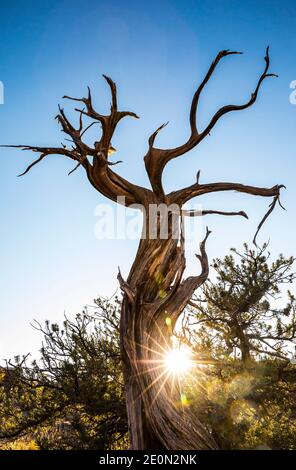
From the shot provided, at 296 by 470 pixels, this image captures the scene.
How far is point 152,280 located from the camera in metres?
3.34

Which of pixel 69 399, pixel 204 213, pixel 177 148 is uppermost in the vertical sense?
pixel 177 148

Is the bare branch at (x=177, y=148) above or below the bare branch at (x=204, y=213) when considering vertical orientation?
above

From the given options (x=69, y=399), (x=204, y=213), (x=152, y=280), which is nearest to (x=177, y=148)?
(x=204, y=213)

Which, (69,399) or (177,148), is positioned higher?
(177,148)

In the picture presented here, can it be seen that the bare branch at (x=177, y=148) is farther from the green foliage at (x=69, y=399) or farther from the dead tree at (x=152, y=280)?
the green foliage at (x=69, y=399)

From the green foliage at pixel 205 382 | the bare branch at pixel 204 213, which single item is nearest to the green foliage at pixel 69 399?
the green foliage at pixel 205 382

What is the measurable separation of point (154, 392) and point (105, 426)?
1641 mm

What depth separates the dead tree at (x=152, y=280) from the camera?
2.65 metres

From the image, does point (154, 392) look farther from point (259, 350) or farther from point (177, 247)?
point (259, 350)

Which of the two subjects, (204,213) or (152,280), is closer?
(152,280)

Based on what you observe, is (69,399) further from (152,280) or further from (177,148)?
(177,148)

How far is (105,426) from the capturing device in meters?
4.00

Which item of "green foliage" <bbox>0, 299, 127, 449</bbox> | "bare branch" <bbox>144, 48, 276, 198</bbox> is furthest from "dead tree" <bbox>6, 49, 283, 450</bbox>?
"green foliage" <bbox>0, 299, 127, 449</bbox>
